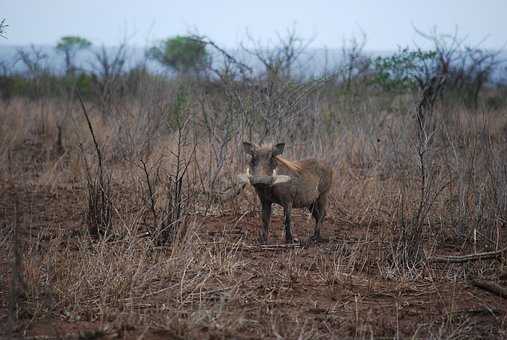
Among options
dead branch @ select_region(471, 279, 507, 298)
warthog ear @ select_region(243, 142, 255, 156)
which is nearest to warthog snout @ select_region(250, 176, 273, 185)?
warthog ear @ select_region(243, 142, 255, 156)

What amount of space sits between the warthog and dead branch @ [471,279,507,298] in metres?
1.73

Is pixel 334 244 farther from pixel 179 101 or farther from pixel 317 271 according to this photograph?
pixel 179 101

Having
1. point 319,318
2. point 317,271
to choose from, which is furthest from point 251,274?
point 319,318

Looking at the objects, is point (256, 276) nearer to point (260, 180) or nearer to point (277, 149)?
point (260, 180)

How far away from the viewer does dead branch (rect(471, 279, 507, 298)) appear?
430cm

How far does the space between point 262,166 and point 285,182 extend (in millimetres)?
406

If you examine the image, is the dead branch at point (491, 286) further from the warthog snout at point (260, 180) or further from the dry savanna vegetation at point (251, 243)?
the warthog snout at point (260, 180)

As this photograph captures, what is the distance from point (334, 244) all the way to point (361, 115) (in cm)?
534

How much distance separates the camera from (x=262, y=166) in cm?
525

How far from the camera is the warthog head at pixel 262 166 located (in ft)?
17.0

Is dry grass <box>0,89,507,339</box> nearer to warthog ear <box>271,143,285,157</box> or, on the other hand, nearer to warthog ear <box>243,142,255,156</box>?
warthog ear <box>243,142,255,156</box>

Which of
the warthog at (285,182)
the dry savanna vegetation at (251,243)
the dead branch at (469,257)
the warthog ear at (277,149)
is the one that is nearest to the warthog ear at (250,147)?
the warthog at (285,182)

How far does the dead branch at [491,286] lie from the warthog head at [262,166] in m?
1.77

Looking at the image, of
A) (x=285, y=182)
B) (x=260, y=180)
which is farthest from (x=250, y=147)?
(x=285, y=182)
